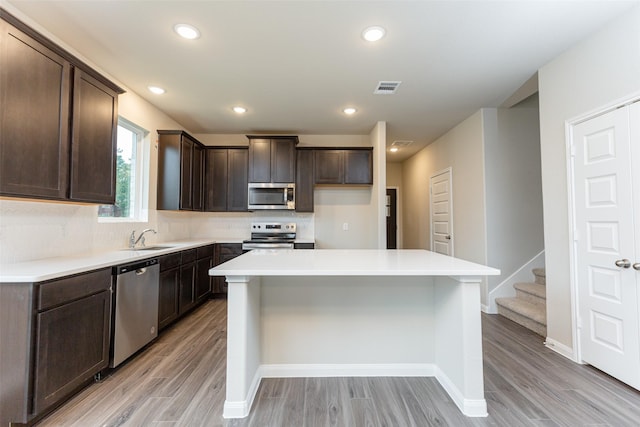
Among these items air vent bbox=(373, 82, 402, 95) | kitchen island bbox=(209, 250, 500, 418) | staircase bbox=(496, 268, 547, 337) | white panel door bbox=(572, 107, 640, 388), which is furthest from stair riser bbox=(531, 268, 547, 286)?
air vent bbox=(373, 82, 402, 95)

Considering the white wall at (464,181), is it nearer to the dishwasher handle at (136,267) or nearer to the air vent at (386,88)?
the air vent at (386,88)

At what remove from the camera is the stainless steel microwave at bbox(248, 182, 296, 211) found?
4527 mm

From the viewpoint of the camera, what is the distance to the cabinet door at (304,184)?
4689 mm

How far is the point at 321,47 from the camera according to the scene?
2434 mm

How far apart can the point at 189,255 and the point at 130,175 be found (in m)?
1.18

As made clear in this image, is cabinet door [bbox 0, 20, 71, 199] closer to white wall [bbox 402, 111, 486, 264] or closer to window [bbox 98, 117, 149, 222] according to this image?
window [bbox 98, 117, 149, 222]

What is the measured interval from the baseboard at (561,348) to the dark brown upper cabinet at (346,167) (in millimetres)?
2947

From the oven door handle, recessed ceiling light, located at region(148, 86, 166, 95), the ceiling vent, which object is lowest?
the oven door handle

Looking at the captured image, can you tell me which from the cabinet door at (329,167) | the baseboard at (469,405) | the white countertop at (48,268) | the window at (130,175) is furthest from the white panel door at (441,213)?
the window at (130,175)

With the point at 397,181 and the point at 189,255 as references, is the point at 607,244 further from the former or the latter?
the point at 397,181

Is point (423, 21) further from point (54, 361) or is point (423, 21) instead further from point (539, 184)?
point (54, 361)

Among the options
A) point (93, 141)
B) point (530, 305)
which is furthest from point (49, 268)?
point (530, 305)

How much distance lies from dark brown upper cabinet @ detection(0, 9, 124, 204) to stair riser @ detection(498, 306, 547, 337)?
14.5 ft

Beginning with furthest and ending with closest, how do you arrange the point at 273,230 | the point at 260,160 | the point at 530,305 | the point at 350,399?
the point at 273,230 < the point at 260,160 < the point at 530,305 < the point at 350,399
